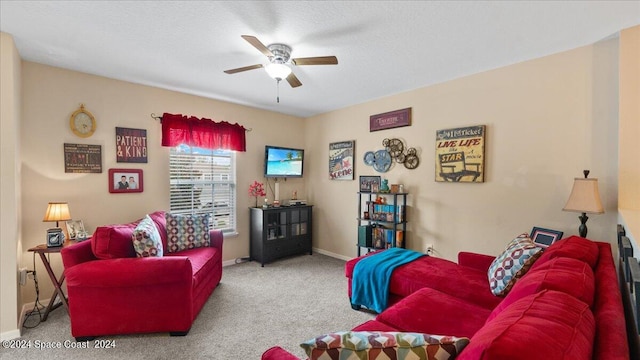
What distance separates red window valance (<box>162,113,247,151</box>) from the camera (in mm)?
3740

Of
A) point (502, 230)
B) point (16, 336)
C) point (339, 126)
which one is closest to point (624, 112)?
point (502, 230)

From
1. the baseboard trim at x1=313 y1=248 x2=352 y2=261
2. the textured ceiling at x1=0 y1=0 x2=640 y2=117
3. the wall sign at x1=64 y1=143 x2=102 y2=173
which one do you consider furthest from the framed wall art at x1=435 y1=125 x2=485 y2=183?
the wall sign at x1=64 y1=143 x2=102 y2=173

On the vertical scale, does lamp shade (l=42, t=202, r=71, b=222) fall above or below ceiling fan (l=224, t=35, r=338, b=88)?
below

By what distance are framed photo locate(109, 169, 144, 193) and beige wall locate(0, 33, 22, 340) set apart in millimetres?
971

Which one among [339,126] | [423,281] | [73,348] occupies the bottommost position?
[73,348]

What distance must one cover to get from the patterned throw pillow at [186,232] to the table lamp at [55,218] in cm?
92

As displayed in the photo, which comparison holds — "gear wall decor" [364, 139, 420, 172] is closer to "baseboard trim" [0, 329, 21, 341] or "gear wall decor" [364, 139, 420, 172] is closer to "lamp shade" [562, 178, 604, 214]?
"lamp shade" [562, 178, 604, 214]

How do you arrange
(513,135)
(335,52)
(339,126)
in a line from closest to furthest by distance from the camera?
(335,52)
(513,135)
(339,126)

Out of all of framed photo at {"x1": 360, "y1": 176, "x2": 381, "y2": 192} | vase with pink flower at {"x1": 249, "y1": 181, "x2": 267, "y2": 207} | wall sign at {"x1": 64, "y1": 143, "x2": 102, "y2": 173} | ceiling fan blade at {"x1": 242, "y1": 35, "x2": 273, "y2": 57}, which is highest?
ceiling fan blade at {"x1": 242, "y1": 35, "x2": 273, "y2": 57}

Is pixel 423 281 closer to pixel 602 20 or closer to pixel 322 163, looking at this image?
pixel 602 20

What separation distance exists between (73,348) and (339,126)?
408cm

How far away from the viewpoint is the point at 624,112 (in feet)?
7.38

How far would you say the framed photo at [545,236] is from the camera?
8.16 feet

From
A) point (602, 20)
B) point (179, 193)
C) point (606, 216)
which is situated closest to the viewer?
point (602, 20)
